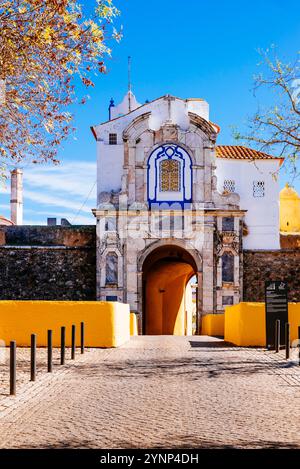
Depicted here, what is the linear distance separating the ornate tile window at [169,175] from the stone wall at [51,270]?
14.0 feet

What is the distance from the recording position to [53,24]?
12.5 m

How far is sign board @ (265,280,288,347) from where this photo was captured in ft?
59.6

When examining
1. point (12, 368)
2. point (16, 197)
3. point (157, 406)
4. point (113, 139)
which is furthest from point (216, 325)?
point (16, 197)

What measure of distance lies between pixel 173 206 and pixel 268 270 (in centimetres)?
566

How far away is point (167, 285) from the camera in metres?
45.2

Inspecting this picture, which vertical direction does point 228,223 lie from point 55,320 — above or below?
above

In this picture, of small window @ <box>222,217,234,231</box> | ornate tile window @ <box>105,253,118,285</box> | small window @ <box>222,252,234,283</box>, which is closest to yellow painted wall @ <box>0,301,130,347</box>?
ornate tile window @ <box>105,253,118,285</box>

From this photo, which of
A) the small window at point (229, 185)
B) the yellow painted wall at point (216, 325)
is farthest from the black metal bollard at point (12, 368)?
the small window at point (229, 185)

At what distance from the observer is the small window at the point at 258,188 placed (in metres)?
37.0

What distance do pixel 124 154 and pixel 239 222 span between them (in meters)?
6.50

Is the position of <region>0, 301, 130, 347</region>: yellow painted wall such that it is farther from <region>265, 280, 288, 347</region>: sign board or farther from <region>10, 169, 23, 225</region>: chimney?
<region>10, 169, 23, 225</region>: chimney

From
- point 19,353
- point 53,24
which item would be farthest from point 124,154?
point 53,24

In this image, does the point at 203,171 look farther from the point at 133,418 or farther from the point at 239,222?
the point at 133,418

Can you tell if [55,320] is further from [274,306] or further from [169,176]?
[169,176]
